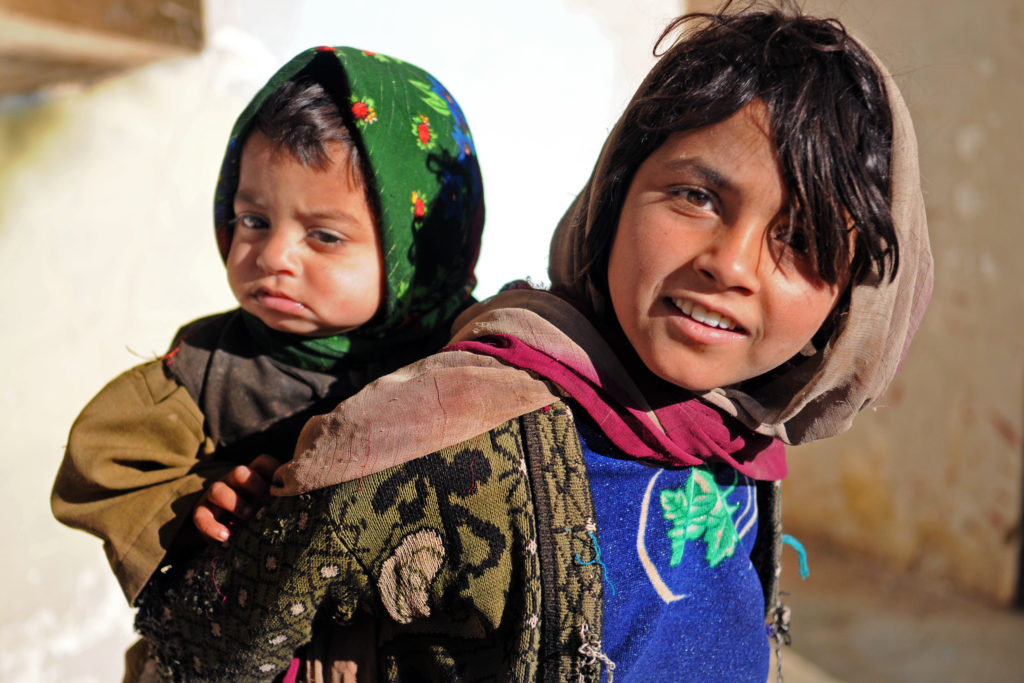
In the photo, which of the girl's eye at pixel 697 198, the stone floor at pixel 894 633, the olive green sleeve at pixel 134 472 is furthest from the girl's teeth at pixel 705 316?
the stone floor at pixel 894 633

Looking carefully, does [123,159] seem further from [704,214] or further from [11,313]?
[704,214]

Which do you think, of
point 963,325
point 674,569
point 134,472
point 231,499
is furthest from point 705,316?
point 963,325

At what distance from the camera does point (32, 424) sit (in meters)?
3.44

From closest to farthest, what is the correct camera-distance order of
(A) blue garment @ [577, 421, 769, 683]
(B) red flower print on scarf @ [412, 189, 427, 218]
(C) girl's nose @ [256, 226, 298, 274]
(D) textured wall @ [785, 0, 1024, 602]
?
(A) blue garment @ [577, 421, 769, 683] < (C) girl's nose @ [256, 226, 298, 274] < (B) red flower print on scarf @ [412, 189, 427, 218] < (D) textured wall @ [785, 0, 1024, 602]

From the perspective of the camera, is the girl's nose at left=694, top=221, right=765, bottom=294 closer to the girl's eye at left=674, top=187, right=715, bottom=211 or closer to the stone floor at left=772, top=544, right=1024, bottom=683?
the girl's eye at left=674, top=187, right=715, bottom=211

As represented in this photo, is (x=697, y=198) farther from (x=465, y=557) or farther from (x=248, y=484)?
(x=248, y=484)

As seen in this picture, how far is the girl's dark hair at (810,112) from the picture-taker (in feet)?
3.84

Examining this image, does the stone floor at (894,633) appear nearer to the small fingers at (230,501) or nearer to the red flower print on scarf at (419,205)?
the red flower print on scarf at (419,205)

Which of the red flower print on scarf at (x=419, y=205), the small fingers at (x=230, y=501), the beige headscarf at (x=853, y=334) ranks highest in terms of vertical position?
the red flower print on scarf at (x=419, y=205)

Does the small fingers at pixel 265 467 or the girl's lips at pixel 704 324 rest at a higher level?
the girl's lips at pixel 704 324

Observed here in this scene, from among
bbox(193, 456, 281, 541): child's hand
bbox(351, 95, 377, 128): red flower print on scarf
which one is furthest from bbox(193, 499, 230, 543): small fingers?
bbox(351, 95, 377, 128): red flower print on scarf

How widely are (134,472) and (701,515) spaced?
0.96 m

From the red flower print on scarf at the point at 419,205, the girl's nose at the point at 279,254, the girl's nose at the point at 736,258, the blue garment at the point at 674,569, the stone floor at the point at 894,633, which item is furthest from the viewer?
the stone floor at the point at 894,633

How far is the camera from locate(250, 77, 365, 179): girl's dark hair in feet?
5.15
